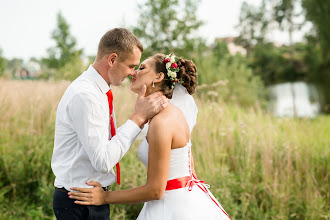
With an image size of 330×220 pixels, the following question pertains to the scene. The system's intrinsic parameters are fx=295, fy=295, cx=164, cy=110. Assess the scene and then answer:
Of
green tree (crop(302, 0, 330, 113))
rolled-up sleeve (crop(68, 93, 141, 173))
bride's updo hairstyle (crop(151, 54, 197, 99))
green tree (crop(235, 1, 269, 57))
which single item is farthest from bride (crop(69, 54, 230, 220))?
green tree (crop(235, 1, 269, 57))

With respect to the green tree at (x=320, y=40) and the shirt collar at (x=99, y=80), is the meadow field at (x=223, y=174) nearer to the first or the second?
the shirt collar at (x=99, y=80)

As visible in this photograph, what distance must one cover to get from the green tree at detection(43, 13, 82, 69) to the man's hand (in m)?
32.2

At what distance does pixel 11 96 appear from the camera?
20.9 ft

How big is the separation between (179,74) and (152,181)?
3.00 ft

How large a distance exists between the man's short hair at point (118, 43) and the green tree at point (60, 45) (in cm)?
3196

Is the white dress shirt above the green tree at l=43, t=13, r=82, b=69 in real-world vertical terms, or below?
below

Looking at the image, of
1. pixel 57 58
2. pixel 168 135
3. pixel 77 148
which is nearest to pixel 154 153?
pixel 168 135

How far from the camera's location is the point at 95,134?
1.91 metres

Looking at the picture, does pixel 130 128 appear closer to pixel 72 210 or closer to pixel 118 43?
pixel 118 43

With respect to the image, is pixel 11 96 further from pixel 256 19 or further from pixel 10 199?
pixel 256 19

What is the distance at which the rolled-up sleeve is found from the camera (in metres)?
1.90

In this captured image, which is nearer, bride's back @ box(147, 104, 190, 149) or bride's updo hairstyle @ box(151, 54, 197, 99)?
bride's back @ box(147, 104, 190, 149)

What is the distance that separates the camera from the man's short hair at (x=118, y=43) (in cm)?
218

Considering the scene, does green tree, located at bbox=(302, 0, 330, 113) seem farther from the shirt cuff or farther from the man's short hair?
the shirt cuff
